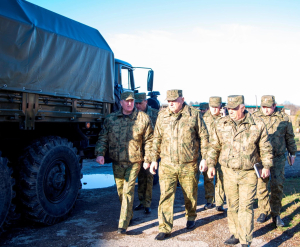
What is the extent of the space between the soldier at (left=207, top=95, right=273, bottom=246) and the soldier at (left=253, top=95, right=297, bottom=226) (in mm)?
1030

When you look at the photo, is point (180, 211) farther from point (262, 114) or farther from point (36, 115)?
point (36, 115)

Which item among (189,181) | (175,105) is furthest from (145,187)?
(175,105)

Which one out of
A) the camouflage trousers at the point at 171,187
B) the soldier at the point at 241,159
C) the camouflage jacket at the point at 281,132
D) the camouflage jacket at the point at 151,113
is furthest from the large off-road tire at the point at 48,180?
the camouflage jacket at the point at 281,132

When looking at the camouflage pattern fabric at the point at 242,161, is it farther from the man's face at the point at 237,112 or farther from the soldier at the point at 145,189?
the soldier at the point at 145,189

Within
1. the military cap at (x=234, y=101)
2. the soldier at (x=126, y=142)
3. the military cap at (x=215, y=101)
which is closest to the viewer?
the military cap at (x=234, y=101)

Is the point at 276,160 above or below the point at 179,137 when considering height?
below

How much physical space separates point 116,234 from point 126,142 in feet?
4.33

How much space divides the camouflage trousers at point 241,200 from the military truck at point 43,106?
258 cm

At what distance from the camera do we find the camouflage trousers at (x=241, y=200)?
3.65 m

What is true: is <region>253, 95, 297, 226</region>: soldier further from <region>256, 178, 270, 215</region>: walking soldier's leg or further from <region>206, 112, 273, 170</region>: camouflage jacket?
<region>206, 112, 273, 170</region>: camouflage jacket

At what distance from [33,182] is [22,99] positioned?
116 centimetres

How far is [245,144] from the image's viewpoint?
3848 millimetres

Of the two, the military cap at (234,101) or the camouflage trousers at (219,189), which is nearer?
the military cap at (234,101)

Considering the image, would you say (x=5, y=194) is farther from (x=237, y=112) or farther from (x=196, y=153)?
(x=237, y=112)
